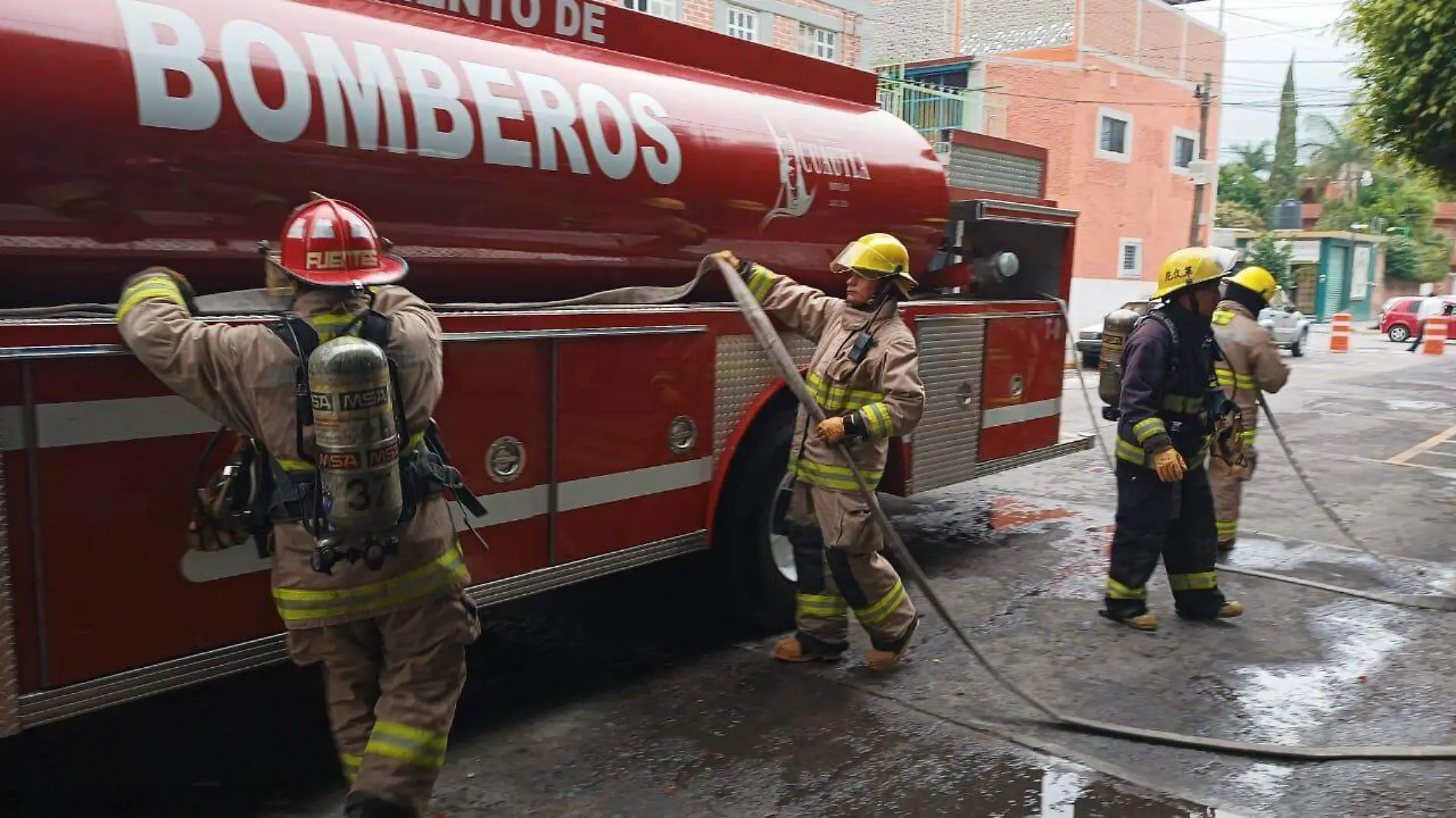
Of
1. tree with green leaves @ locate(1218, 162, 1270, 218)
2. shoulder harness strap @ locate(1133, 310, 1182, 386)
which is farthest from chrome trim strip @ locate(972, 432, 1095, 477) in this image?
tree with green leaves @ locate(1218, 162, 1270, 218)

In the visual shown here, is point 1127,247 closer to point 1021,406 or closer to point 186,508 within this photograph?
point 1021,406

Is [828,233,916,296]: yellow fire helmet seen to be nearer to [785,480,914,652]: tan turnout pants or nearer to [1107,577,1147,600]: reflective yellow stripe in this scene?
[785,480,914,652]: tan turnout pants

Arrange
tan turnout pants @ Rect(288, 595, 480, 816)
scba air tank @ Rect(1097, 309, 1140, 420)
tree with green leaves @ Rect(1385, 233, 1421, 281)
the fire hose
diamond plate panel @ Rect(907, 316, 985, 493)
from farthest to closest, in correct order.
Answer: tree with green leaves @ Rect(1385, 233, 1421, 281)
scba air tank @ Rect(1097, 309, 1140, 420)
diamond plate panel @ Rect(907, 316, 985, 493)
the fire hose
tan turnout pants @ Rect(288, 595, 480, 816)

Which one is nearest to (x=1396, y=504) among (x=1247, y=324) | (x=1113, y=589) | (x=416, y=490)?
(x=1247, y=324)

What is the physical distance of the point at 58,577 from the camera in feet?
8.70

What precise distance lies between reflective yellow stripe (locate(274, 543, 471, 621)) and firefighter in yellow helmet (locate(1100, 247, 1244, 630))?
3.38 metres

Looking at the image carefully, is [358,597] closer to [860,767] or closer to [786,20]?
[860,767]

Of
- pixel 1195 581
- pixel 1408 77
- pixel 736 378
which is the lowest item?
pixel 1195 581

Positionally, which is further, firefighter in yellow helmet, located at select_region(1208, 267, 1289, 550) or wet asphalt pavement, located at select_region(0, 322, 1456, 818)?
firefighter in yellow helmet, located at select_region(1208, 267, 1289, 550)

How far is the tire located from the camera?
4.64 metres

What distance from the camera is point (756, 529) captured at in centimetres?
473

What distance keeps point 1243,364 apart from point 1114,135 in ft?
72.1

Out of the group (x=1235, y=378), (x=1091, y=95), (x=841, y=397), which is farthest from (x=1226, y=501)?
(x=1091, y=95)

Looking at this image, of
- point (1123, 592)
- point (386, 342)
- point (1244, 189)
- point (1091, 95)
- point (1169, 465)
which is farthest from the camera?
point (1244, 189)
